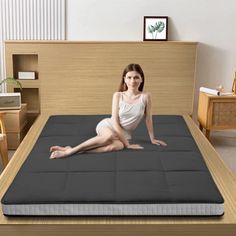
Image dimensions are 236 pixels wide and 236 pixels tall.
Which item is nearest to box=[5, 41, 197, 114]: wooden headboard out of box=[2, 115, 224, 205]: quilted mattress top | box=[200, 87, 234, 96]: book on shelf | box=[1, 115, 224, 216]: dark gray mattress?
box=[200, 87, 234, 96]: book on shelf

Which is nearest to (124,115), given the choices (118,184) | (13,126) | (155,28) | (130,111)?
(130,111)

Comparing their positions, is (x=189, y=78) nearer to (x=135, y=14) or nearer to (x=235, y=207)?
(x=135, y=14)

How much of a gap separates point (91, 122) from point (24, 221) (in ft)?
5.82

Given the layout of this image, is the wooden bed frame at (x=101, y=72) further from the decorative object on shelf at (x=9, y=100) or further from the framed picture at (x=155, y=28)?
the decorative object on shelf at (x=9, y=100)

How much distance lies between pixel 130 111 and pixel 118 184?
0.70 meters

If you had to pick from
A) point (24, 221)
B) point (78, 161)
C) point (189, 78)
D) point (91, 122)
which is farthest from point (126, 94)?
point (189, 78)

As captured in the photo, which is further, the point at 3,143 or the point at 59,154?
the point at 3,143

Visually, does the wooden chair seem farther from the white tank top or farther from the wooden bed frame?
the white tank top

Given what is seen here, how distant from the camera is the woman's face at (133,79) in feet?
10.8

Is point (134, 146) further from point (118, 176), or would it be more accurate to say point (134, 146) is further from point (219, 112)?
point (219, 112)

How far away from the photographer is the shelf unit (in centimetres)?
487

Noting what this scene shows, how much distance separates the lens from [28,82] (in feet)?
16.0

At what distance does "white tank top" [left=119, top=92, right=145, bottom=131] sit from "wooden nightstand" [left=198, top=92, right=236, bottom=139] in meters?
1.52

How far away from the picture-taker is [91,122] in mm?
4223
